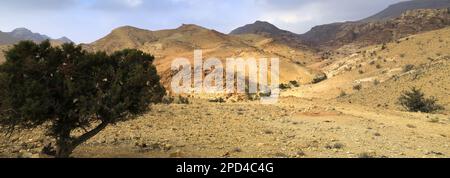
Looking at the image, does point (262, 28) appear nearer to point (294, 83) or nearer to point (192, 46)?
point (192, 46)

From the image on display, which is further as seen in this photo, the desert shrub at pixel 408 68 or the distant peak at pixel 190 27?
the distant peak at pixel 190 27

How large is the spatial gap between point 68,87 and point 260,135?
24.0ft

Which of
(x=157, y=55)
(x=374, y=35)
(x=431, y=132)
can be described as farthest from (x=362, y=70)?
(x=374, y=35)

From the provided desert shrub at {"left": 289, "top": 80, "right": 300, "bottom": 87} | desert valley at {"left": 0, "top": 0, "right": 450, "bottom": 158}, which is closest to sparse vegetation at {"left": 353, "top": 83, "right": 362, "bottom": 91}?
desert valley at {"left": 0, "top": 0, "right": 450, "bottom": 158}

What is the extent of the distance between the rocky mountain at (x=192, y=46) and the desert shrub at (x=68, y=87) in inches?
1220

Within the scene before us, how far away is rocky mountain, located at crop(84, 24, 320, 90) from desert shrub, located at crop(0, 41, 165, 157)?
30991 millimetres

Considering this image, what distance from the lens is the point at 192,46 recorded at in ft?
214

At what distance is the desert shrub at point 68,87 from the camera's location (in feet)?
33.9

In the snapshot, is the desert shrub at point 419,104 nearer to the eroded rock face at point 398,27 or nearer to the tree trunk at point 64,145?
the tree trunk at point 64,145

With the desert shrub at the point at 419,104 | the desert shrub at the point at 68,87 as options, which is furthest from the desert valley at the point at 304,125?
the desert shrub at the point at 68,87

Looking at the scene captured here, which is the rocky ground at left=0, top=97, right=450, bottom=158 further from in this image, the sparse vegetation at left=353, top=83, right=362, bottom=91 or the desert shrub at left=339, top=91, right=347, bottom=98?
the sparse vegetation at left=353, top=83, right=362, bottom=91

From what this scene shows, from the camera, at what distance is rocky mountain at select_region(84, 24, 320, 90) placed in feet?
173

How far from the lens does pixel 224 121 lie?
62.0 ft
